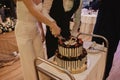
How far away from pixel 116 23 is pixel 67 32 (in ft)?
1.64

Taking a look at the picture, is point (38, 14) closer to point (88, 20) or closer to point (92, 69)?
point (92, 69)

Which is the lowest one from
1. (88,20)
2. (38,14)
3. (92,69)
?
(88,20)

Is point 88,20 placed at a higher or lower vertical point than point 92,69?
lower

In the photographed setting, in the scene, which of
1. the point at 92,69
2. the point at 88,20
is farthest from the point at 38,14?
the point at 88,20

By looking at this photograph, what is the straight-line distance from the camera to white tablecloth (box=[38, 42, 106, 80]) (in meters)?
1.15

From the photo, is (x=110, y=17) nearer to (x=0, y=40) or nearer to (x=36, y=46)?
(x=36, y=46)

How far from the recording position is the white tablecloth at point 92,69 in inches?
45.3

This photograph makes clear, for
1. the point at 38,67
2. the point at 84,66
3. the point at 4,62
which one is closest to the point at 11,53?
the point at 4,62

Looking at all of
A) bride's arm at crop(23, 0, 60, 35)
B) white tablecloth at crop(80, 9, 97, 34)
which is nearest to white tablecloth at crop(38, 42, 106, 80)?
bride's arm at crop(23, 0, 60, 35)

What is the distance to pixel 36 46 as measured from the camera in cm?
151

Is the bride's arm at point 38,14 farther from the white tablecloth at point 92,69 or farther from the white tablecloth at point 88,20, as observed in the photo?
the white tablecloth at point 88,20

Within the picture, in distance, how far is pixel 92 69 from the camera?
1233mm

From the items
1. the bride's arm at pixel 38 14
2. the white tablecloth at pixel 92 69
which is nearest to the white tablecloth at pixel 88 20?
the white tablecloth at pixel 92 69

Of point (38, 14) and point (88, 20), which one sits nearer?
point (38, 14)
